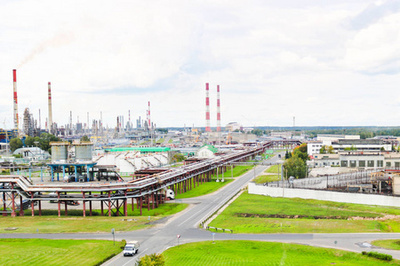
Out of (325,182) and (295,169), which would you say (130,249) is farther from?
(295,169)

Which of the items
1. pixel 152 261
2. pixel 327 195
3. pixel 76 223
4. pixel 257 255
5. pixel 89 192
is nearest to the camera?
pixel 152 261

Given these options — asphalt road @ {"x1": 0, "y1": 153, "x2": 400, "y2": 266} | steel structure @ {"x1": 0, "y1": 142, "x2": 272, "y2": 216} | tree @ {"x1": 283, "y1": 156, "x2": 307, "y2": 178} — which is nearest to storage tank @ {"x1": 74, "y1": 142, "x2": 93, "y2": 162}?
steel structure @ {"x1": 0, "y1": 142, "x2": 272, "y2": 216}

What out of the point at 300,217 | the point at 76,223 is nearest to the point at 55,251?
the point at 76,223

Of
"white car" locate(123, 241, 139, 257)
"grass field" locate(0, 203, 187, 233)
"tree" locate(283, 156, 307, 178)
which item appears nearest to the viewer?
"white car" locate(123, 241, 139, 257)

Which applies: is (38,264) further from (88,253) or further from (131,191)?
(131,191)

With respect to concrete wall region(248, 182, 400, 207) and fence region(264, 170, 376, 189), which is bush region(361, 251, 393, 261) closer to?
concrete wall region(248, 182, 400, 207)

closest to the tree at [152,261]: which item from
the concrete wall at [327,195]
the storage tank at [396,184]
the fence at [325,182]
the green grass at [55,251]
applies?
the green grass at [55,251]

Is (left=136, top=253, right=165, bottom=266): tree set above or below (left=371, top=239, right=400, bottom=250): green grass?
above
